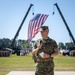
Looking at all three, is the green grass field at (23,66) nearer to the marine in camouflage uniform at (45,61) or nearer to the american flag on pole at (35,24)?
the american flag on pole at (35,24)

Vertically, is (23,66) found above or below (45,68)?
above

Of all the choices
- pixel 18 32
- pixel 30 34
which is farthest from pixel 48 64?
pixel 18 32

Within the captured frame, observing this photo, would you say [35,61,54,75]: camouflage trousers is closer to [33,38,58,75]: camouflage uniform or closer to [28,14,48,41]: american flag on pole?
[33,38,58,75]: camouflage uniform

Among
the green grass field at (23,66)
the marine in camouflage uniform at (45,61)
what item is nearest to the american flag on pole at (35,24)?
the green grass field at (23,66)

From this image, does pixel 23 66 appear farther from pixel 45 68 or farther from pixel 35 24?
pixel 45 68

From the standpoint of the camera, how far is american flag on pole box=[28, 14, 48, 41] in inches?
796

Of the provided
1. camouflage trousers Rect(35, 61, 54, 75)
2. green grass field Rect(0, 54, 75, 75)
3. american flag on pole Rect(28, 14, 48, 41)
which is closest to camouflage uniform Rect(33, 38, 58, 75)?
camouflage trousers Rect(35, 61, 54, 75)

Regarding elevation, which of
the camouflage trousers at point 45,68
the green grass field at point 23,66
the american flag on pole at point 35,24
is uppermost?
the american flag on pole at point 35,24

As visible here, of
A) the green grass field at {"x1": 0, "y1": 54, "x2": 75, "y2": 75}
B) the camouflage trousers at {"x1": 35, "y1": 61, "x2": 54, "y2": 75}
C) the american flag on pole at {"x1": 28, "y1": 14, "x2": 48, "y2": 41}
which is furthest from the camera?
the american flag on pole at {"x1": 28, "y1": 14, "x2": 48, "y2": 41}

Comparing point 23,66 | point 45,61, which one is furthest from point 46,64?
point 23,66

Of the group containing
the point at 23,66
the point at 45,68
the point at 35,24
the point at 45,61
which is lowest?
the point at 45,68

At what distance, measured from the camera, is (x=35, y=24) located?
872 inches

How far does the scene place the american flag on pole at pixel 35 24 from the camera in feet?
66.3

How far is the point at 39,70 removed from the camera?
Answer: 214 inches
